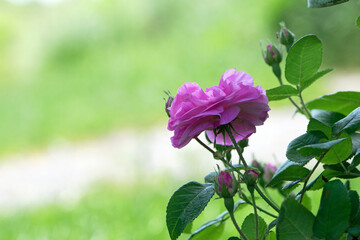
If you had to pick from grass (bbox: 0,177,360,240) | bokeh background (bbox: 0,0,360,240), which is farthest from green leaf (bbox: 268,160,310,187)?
grass (bbox: 0,177,360,240)

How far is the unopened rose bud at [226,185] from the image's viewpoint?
0.36 m

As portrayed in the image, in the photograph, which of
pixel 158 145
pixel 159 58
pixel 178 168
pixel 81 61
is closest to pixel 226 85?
pixel 178 168

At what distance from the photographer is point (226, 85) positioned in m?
0.36

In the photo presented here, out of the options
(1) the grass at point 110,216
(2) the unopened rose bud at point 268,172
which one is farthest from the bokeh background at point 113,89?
(2) the unopened rose bud at point 268,172

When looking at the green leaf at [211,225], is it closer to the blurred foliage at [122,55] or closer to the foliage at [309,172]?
the foliage at [309,172]

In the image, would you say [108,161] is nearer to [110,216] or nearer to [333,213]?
[110,216]

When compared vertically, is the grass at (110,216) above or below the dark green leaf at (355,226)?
above

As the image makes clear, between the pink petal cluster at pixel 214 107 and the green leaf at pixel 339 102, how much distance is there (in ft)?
0.45

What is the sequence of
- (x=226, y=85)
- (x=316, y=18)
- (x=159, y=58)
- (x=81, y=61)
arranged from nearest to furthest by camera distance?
1. (x=226, y=85)
2. (x=316, y=18)
3. (x=159, y=58)
4. (x=81, y=61)

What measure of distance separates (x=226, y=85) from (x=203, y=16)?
4.08 meters

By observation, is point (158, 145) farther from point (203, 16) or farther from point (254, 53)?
point (203, 16)

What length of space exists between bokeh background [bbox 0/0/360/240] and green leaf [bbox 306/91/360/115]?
683 millimetres

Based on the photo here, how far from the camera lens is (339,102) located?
51cm

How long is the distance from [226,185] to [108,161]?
222cm
